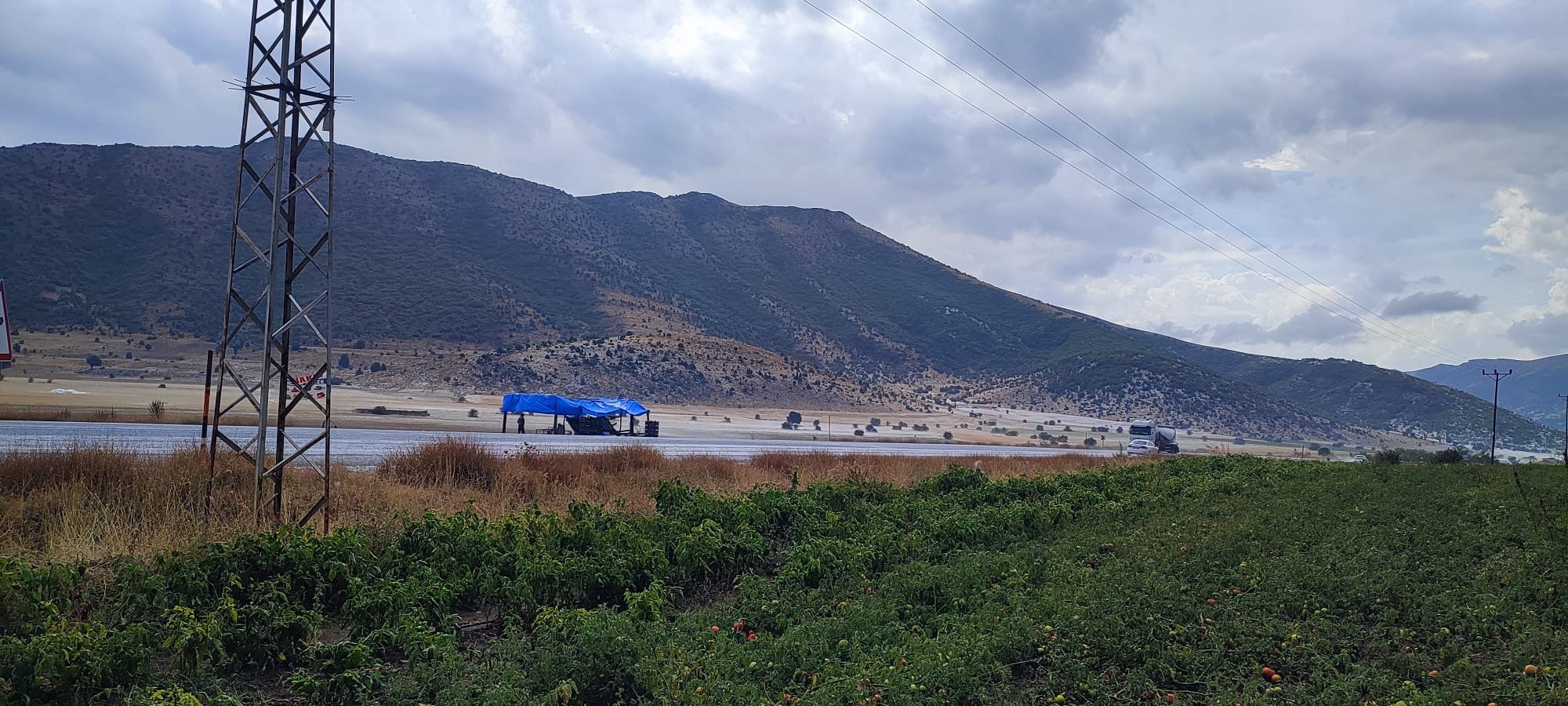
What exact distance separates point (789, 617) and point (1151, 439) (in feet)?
209

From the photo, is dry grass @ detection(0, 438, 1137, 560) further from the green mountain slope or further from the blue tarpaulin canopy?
the green mountain slope

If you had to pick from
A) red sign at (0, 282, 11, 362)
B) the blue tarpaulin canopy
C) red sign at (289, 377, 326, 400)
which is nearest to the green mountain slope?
the blue tarpaulin canopy

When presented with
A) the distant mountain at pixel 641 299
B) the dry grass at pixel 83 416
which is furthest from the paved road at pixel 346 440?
the distant mountain at pixel 641 299

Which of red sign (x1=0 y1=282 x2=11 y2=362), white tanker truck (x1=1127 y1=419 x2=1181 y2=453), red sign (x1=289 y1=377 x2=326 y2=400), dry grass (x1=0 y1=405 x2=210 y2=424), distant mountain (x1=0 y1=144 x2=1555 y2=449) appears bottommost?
white tanker truck (x1=1127 y1=419 x2=1181 y2=453)

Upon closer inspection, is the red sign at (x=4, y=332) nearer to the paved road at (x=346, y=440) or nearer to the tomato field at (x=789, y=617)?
the paved road at (x=346, y=440)

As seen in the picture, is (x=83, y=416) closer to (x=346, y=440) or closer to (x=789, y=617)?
(x=346, y=440)

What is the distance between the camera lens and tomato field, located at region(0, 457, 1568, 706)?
21.2 ft

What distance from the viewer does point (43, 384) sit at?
5003cm

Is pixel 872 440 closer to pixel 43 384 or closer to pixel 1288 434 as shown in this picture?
pixel 43 384

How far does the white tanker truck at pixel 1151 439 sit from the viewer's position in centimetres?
6366

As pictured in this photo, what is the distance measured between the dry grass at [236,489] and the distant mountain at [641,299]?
58.5 m

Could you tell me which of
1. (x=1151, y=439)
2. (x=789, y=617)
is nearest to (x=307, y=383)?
(x=789, y=617)

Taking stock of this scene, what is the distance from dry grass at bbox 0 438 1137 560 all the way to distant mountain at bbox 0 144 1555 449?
192ft

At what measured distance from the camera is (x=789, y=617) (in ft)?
28.8
